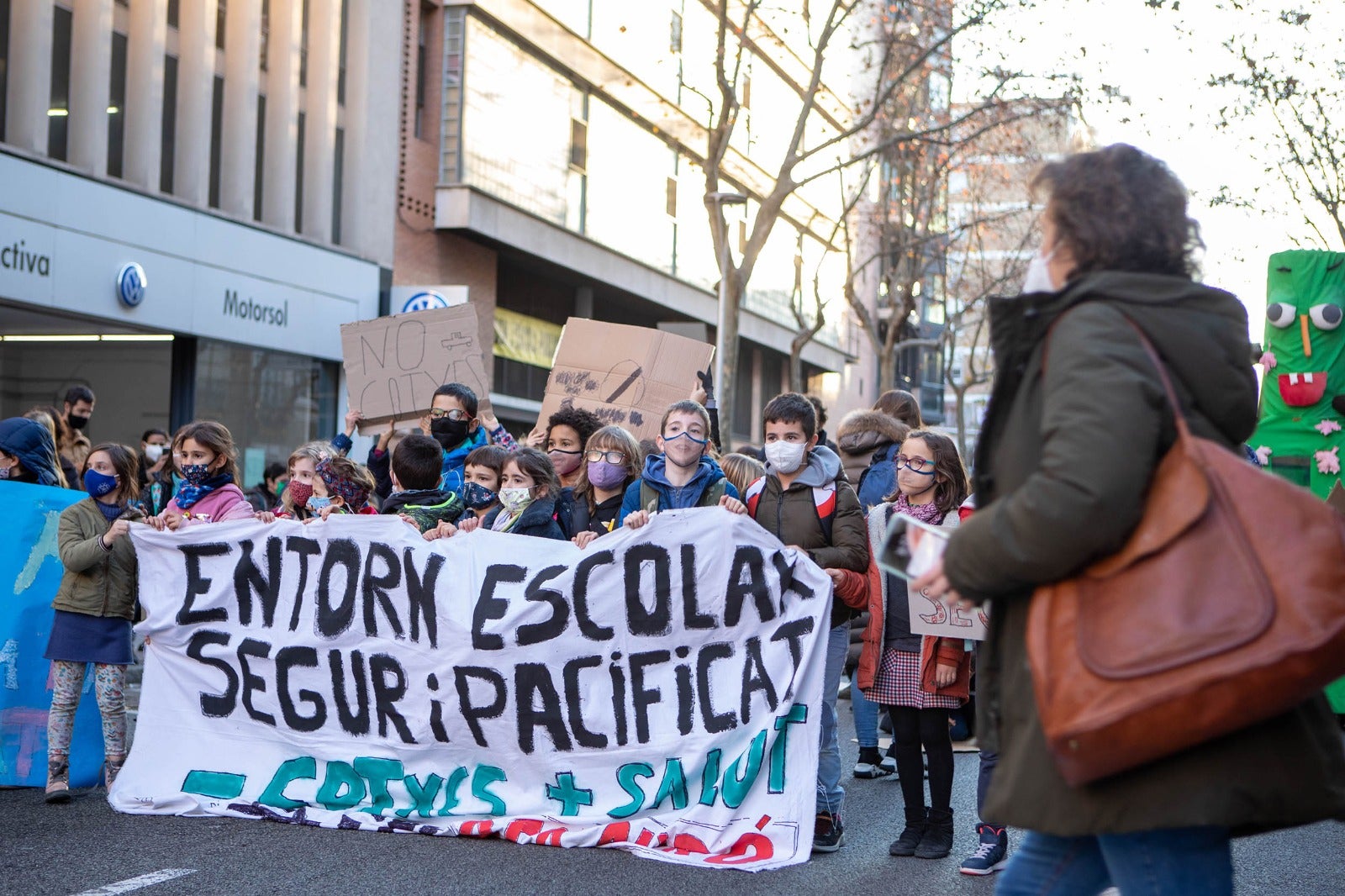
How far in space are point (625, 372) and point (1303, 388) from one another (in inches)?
171

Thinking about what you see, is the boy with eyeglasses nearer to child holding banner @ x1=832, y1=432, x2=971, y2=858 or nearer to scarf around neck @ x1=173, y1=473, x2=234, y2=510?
child holding banner @ x1=832, y1=432, x2=971, y2=858

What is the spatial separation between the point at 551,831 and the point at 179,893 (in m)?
Result: 1.45

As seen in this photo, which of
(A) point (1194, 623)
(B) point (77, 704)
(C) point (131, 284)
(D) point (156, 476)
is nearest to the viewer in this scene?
(A) point (1194, 623)

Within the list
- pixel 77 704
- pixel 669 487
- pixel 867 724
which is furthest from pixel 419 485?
pixel 867 724

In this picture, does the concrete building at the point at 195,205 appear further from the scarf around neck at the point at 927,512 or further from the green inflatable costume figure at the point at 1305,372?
the green inflatable costume figure at the point at 1305,372

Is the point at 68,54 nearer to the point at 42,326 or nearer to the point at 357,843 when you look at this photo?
the point at 42,326

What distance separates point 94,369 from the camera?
17.5 metres

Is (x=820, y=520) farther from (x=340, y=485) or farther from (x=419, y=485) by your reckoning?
(x=340, y=485)

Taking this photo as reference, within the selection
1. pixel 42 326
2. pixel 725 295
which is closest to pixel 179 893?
pixel 42 326

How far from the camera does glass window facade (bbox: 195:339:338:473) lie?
1830cm

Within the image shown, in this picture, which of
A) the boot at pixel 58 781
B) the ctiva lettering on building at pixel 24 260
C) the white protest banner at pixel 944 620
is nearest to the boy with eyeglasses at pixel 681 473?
the white protest banner at pixel 944 620

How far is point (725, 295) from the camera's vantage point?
752 inches

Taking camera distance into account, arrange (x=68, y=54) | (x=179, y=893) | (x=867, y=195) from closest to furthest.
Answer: (x=179, y=893)
(x=68, y=54)
(x=867, y=195)

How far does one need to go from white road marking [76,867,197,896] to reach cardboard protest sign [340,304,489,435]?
4.98 m
